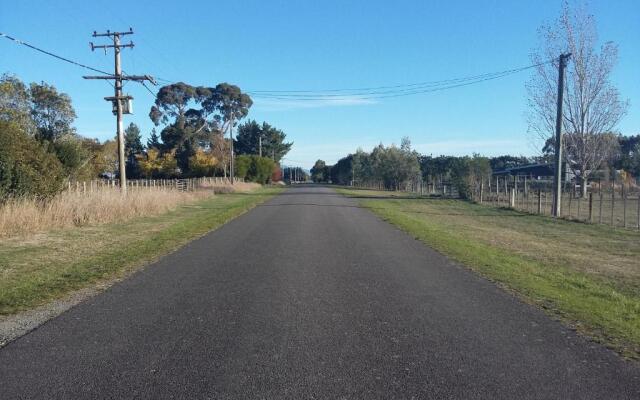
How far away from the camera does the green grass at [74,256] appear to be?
8461 millimetres

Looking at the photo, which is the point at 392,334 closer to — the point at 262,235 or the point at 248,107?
the point at 262,235

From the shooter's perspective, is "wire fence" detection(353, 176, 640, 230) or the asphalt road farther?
"wire fence" detection(353, 176, 640, 230)

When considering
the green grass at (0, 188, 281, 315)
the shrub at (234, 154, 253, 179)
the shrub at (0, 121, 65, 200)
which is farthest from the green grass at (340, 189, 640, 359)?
the shrub at (234, 154, 253, 179)

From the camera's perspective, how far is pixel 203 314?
691 cm

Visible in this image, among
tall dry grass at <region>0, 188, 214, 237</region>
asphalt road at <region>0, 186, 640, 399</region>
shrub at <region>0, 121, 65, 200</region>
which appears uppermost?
shrub at <region>0, 121, 65, 200</region>

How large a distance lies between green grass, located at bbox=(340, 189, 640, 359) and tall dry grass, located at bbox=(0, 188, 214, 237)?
10643mm

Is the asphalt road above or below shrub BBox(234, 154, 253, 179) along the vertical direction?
below

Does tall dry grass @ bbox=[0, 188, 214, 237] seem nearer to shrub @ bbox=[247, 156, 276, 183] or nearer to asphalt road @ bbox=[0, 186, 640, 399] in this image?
asphalt road @ bbox=[0, 186, 640, 399]

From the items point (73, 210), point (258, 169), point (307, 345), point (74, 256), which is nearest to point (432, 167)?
point (258, 169)

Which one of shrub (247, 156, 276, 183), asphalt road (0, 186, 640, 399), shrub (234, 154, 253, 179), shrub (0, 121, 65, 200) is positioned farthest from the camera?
shrub (247, 156, 276, 183)

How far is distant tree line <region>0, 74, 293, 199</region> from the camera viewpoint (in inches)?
707

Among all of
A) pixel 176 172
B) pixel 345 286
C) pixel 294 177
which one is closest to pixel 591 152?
pixel 345 286

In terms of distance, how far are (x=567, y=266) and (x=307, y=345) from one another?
8.56m

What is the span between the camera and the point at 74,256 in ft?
39.6
